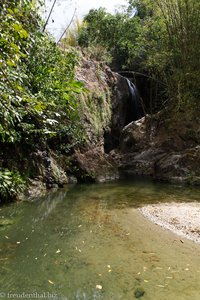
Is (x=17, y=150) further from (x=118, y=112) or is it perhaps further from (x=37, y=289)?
(x=118, y=112)

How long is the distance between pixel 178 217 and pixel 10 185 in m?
3.74

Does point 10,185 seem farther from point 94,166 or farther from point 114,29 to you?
point 114,29

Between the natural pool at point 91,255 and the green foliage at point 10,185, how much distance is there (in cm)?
38

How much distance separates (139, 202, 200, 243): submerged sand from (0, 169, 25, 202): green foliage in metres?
2.92

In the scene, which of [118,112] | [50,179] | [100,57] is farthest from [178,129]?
[50,179]

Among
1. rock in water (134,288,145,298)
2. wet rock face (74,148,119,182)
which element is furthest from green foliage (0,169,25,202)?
rock in water (134,288,145,298)

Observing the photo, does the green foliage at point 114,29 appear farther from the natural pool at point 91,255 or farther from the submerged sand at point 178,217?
the natural pool at point 91,255

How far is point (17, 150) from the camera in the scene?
884cm

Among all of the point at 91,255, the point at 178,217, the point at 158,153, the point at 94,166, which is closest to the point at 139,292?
the point at 91,255

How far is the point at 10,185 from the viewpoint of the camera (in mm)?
7484

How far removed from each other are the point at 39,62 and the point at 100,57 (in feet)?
27.3

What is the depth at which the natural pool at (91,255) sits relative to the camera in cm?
343

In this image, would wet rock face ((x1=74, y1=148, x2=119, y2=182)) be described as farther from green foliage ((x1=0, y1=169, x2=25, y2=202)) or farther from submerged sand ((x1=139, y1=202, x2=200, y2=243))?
submerged sand ((x1=139, y1=202, x2=200, y2=243))

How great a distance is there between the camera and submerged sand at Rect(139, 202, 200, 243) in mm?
5539
